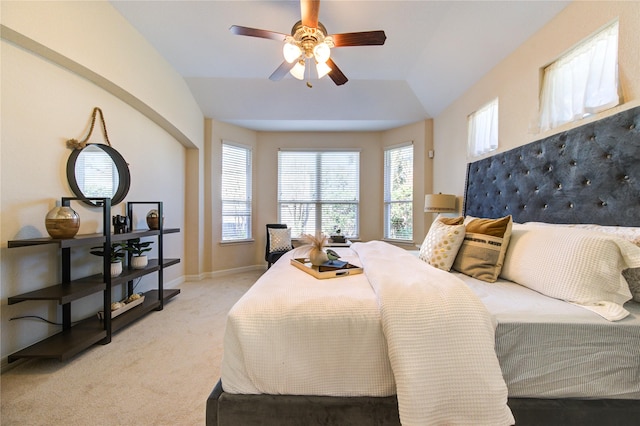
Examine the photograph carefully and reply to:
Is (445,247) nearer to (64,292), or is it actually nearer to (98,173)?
(64,292)

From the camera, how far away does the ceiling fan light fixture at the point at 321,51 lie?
6.56 ft

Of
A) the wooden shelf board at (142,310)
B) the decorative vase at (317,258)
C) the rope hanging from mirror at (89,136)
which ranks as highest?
the rope hanging from mirror at (89,136)

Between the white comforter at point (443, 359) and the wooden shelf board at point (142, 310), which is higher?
the white comforter at point (443, 359)

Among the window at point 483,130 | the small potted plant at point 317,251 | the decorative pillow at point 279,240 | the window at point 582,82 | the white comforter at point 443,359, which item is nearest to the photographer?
the white comforter at point 443,359

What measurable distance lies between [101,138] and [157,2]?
1.42 m

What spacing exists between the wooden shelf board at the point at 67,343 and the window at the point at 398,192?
4.22 meters

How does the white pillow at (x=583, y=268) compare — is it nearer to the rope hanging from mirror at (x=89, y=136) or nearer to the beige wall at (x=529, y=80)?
the beige wall at (x=529, y=80)

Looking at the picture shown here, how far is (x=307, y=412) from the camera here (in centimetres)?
101

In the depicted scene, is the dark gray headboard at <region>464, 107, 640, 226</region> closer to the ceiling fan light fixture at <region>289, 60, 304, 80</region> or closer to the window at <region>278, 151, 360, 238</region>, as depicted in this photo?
the ceiling fan light fixture at <region>289, 60, 304, 80</region>

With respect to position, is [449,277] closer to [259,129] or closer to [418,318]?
[418,318]

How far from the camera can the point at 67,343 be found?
6.00ft

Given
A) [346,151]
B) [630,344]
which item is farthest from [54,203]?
[346,151]

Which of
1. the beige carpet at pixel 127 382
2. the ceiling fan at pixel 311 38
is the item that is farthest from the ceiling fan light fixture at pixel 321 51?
the beige carpet at pixel 127 382

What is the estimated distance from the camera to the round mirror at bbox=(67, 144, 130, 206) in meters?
2.14
